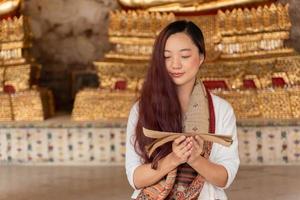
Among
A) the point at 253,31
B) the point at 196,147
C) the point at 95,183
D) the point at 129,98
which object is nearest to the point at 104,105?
the point at 129,98

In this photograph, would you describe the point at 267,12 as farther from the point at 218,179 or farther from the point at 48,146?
the point at 218,179

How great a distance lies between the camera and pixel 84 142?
3.62 metres

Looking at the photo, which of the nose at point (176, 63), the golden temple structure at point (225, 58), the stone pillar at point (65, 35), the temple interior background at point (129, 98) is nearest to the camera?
the nose at point (176, 63)

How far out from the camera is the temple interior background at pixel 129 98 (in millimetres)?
3404

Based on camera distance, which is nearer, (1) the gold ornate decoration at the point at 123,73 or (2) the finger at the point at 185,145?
(2) the finger at the point at 185,145

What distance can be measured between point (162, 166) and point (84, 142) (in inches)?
79.8

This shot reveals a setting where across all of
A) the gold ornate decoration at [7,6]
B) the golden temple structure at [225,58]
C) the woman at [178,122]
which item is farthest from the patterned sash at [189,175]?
the gold ornate decoration at [7,6]

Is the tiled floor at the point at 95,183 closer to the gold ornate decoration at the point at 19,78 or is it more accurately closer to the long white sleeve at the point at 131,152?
the gold ornate decoration at the point at 19,78

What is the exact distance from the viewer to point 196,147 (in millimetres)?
1581

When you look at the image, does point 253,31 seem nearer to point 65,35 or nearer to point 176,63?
point 65,35

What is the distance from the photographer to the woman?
1.65 m

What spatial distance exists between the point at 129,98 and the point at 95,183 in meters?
0.71

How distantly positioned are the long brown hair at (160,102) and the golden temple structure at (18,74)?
85.8 inches

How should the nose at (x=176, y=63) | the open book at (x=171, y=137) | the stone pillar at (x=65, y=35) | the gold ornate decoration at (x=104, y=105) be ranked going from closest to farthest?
the open book at (x=171, y=137) → the nose at (x=176, y=63) → the gold ornate decoration at (x=104, y=105) → the stone pillar at (x=65, y=35)
